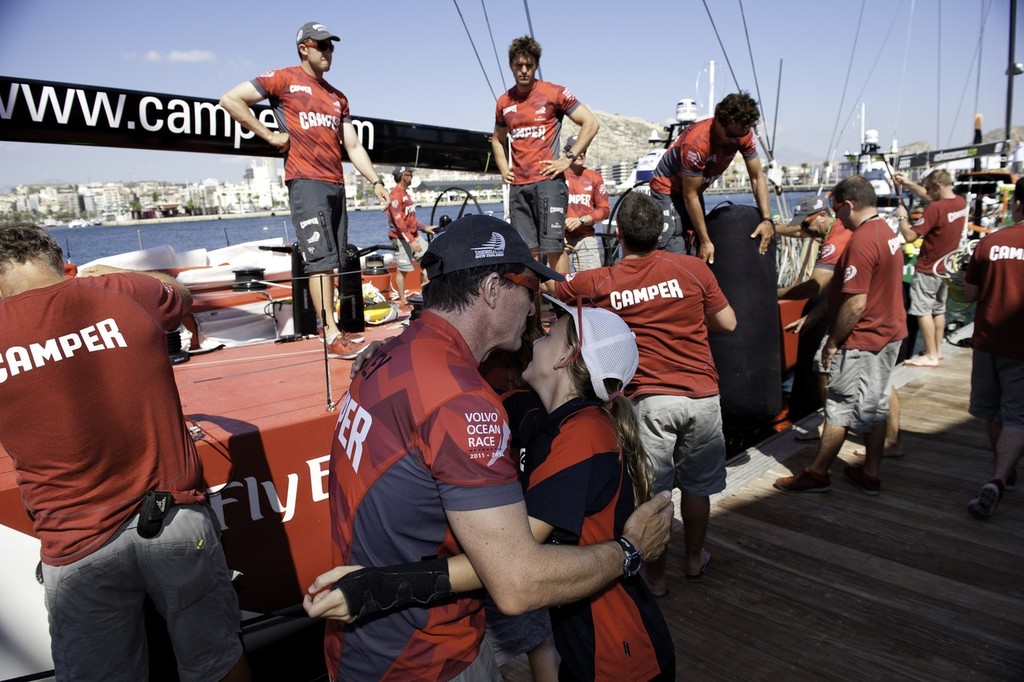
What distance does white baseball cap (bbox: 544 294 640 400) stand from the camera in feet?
6.00

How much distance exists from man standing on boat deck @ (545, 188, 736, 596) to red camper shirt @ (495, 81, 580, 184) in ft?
4.98

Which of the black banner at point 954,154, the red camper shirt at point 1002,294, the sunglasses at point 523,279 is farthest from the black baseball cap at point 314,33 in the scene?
the black banner at point 954,154

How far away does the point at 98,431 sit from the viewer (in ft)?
7.02

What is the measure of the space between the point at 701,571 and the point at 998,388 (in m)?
2.50

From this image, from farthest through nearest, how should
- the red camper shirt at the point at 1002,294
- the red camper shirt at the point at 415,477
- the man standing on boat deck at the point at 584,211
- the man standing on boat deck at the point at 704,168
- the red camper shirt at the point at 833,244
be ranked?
1. the man standing on boat deck at the point at 584,211
2. the red camper shirt at the point at 833,244
3. the man standing on boat deck at the point at 704,168
4. the red camper shirt at the point at 1002,294
5. the red camper shirt at the point at 415,477

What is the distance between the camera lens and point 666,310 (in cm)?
332

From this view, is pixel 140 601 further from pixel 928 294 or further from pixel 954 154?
pixel 954 154

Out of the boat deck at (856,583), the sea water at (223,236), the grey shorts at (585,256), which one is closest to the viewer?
the boat deck at (856,583)

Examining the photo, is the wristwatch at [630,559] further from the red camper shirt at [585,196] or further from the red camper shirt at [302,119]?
the red camper shirt at [585,196]

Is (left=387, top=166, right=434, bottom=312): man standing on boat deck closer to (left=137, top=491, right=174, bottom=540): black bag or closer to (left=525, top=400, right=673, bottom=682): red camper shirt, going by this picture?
(left=137, top=491, right=174, bottom=540): black bag

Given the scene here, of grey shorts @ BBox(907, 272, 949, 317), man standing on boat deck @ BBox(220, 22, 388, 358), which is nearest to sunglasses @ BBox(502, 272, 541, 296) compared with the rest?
man standing on boat deck @ BBox(220, 22, 388, 358)

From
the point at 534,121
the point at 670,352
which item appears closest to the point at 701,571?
the point at 670,352

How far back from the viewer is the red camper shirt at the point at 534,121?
15.4ft

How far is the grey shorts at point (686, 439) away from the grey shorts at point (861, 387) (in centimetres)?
149
